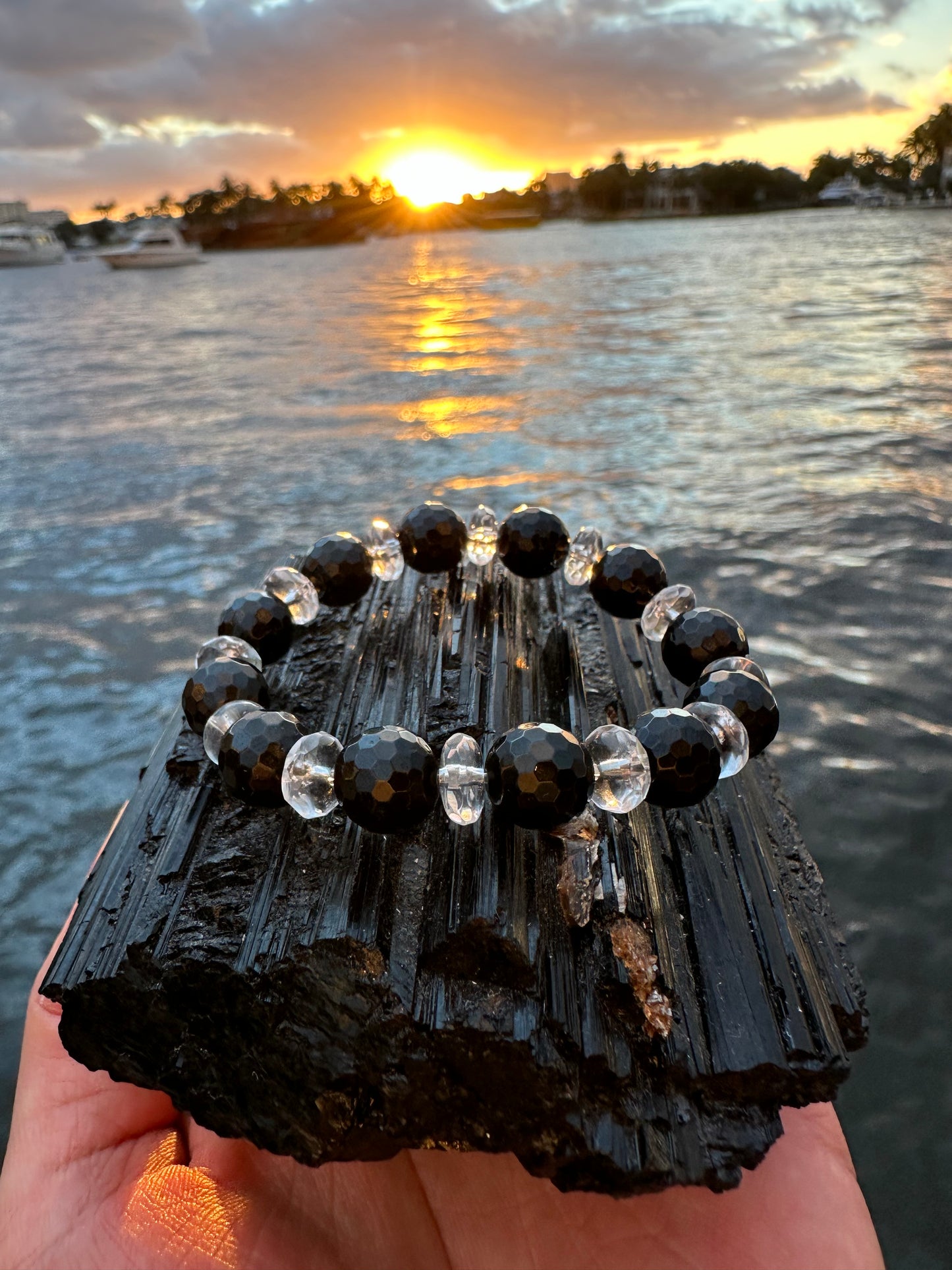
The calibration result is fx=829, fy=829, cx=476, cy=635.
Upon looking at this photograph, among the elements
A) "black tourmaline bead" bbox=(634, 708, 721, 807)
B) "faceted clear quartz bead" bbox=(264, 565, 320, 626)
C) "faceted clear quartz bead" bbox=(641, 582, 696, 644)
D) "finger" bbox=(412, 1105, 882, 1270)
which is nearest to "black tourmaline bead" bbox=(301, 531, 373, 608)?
"faceted clear quartz bead" bbox=(264, 565, 320, 626)

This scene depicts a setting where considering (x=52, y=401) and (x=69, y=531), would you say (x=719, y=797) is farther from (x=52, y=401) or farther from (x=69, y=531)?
(x=52, y=401)

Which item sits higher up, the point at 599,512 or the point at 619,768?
the point at 619,768

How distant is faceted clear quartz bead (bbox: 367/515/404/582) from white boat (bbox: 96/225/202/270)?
36.7 meters

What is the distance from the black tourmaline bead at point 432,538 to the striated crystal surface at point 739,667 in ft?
2.55

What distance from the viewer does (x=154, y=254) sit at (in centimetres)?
3422

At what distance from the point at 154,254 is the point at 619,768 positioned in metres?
38.9

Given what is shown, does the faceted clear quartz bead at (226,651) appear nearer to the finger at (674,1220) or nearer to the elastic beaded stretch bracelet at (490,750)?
the elastic beaded stretch bracelet at (490,750)

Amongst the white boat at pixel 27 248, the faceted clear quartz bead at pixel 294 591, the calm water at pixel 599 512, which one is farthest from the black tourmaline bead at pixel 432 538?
the white boat at pixel 27 248

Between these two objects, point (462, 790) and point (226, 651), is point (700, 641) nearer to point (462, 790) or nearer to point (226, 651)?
point (462, 790)

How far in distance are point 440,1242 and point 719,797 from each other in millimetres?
850

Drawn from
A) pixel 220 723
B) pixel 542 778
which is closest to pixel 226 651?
pixel 220 723

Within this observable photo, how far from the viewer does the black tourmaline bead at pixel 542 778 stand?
1285 mm

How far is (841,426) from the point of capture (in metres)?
4.73

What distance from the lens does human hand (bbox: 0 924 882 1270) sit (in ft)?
3.80
